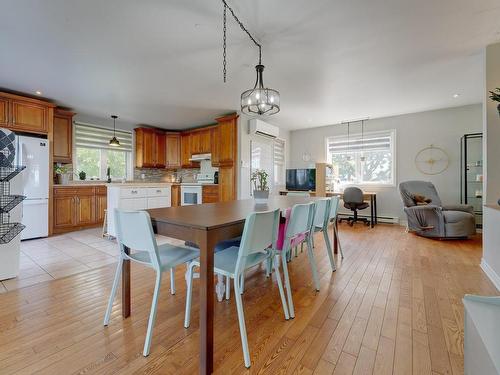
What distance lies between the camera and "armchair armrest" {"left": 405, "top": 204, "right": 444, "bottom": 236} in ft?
13.0

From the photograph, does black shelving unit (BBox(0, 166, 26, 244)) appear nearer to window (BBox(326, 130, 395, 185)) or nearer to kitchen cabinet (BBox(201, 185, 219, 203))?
kitchen cabinet (BBox(201, 185, 219, 203))

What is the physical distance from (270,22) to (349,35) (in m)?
0.82

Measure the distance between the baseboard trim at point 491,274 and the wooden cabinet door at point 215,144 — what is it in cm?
449

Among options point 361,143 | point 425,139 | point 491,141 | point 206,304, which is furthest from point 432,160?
point 206,304

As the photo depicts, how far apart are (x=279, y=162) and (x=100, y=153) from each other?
4.38m

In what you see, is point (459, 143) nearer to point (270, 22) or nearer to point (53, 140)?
point (270, 22)

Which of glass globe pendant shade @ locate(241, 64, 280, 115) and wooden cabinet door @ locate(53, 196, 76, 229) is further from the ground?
glass globe pendant shade @ locate(241, 64, 280, 115)

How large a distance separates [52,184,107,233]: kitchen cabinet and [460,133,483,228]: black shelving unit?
728 centimetres

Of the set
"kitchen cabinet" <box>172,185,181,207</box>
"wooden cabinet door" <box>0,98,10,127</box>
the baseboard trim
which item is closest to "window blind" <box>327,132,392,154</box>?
the baseboard trim

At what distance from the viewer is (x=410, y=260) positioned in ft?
9.83

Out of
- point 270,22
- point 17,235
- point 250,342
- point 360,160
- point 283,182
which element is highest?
point 270,22

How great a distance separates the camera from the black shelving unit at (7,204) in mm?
2202

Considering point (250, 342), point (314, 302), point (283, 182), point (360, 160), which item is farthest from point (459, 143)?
Result: point (250, 342)

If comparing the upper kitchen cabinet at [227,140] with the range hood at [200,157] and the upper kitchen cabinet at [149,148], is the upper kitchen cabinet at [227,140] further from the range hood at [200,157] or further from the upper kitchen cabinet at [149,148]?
the upper kitchen cabinet at [149,148]
